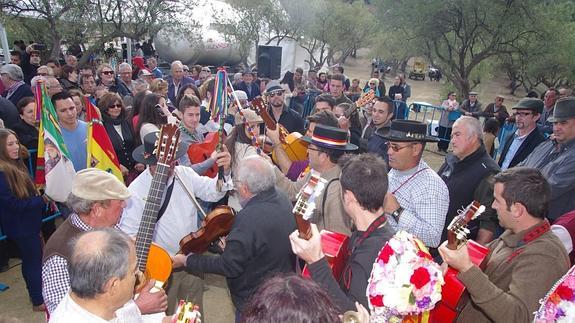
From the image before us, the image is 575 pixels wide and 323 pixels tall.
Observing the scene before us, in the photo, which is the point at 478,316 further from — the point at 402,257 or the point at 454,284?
the point at 402,257

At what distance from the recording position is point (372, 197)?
2568 mm

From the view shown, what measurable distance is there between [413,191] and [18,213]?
3.98 meters

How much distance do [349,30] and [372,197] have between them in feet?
83.2

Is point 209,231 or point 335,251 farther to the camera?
point 209,231

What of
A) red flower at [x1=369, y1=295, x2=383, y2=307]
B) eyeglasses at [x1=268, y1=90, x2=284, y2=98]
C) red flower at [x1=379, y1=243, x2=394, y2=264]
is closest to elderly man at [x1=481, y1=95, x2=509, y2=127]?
eyeglasses at [x1=268, y1=90, x2=284, y2=98]

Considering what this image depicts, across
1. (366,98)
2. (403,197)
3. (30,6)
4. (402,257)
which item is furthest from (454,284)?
(30,6)

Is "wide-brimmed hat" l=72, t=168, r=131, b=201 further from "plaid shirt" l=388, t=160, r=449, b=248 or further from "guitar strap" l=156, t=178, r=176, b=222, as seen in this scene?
"plaid shirt" l=388, t=160, r=449, b=248

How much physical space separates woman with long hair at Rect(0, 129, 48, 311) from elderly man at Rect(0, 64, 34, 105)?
11.5ft

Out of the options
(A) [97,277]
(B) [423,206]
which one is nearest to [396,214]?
(B) [423,206]

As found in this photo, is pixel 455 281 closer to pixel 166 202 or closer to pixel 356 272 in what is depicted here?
pixel 356 272

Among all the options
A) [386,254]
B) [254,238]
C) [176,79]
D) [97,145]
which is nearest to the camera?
[386,254]

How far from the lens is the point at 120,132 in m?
5.94

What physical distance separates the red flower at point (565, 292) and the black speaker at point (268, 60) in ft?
50.3

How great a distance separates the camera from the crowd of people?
2.17m
